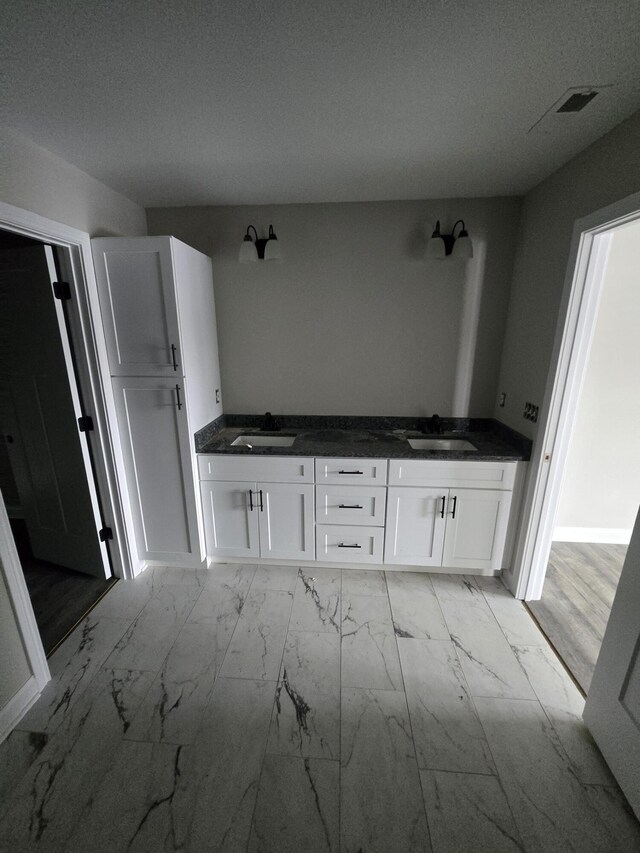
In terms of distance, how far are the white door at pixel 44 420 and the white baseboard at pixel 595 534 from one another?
11.3 ft

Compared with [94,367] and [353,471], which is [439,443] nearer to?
[353,471]

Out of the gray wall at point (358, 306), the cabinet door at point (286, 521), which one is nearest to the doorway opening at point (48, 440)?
the gray wall at point (358, 306)

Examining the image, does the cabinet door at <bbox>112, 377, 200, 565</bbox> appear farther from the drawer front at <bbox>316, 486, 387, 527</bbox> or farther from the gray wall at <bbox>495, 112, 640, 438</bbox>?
the gray wall at <bbox>495, 112, 640, 438</bbox>

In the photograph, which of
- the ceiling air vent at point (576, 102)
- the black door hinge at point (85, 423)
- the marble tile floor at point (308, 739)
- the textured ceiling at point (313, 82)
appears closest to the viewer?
the textured ceiling at point (313, 82)

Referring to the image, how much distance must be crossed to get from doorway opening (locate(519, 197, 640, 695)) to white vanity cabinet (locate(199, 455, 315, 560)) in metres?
1.40

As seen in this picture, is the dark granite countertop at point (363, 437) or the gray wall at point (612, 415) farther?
the gray wall at point (612, 415)

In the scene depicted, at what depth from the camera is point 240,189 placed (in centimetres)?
209

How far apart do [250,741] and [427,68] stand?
2.55m

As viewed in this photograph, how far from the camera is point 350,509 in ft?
7.29

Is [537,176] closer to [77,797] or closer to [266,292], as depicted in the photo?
[266,292]

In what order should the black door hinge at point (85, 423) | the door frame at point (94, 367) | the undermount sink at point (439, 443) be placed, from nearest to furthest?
the door frame at point (94, 367), the black door hinge at point (85, 423), the undermount sink at point (439, 443)

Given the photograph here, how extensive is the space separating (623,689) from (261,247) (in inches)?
114

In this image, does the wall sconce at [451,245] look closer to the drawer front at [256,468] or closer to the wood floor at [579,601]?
the drawer front at [256,468]

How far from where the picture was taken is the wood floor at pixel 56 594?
1.92 metres
